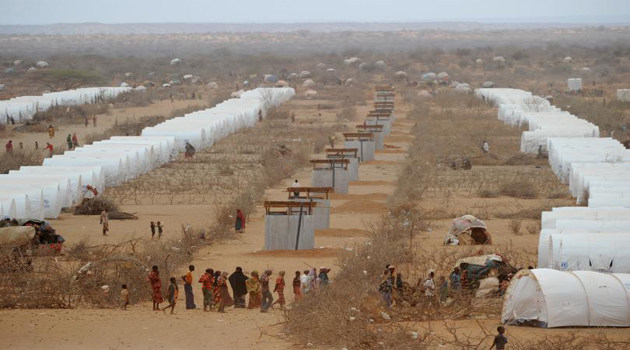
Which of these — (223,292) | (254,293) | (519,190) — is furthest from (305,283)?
(519,190)

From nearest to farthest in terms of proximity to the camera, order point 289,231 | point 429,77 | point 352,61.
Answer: point 289,231, point 429,77, point 352,61

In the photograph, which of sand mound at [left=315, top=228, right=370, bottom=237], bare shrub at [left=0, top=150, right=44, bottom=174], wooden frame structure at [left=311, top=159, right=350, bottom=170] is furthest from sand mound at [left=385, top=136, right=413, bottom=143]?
sand mound at [left=315, top=228, right=370, bottom=237]

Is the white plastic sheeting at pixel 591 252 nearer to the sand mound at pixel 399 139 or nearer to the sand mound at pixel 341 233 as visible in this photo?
the sand mound at pixel 341 233

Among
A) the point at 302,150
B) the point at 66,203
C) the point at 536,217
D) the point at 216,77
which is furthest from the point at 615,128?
the point at 216,77

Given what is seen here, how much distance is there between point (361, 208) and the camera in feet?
99.1

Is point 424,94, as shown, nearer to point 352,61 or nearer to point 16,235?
point 352,61

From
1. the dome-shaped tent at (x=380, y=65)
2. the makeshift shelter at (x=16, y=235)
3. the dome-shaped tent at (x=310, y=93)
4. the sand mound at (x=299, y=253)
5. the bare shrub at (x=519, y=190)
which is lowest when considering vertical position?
the dome-shaped tent at (x=380, y=65)

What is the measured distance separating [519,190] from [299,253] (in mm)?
10611

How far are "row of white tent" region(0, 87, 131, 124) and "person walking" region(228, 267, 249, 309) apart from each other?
39.2 m

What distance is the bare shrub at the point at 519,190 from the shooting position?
105 ft

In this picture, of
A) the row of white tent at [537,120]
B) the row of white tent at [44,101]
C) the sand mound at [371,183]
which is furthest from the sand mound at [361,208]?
the row of white tent at [44,101]

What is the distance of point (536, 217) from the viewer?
1111 inches

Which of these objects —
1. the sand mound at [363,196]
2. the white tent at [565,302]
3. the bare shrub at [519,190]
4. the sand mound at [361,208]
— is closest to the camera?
the white tent at [565,302]

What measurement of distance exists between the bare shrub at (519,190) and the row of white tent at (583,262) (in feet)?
3.74
